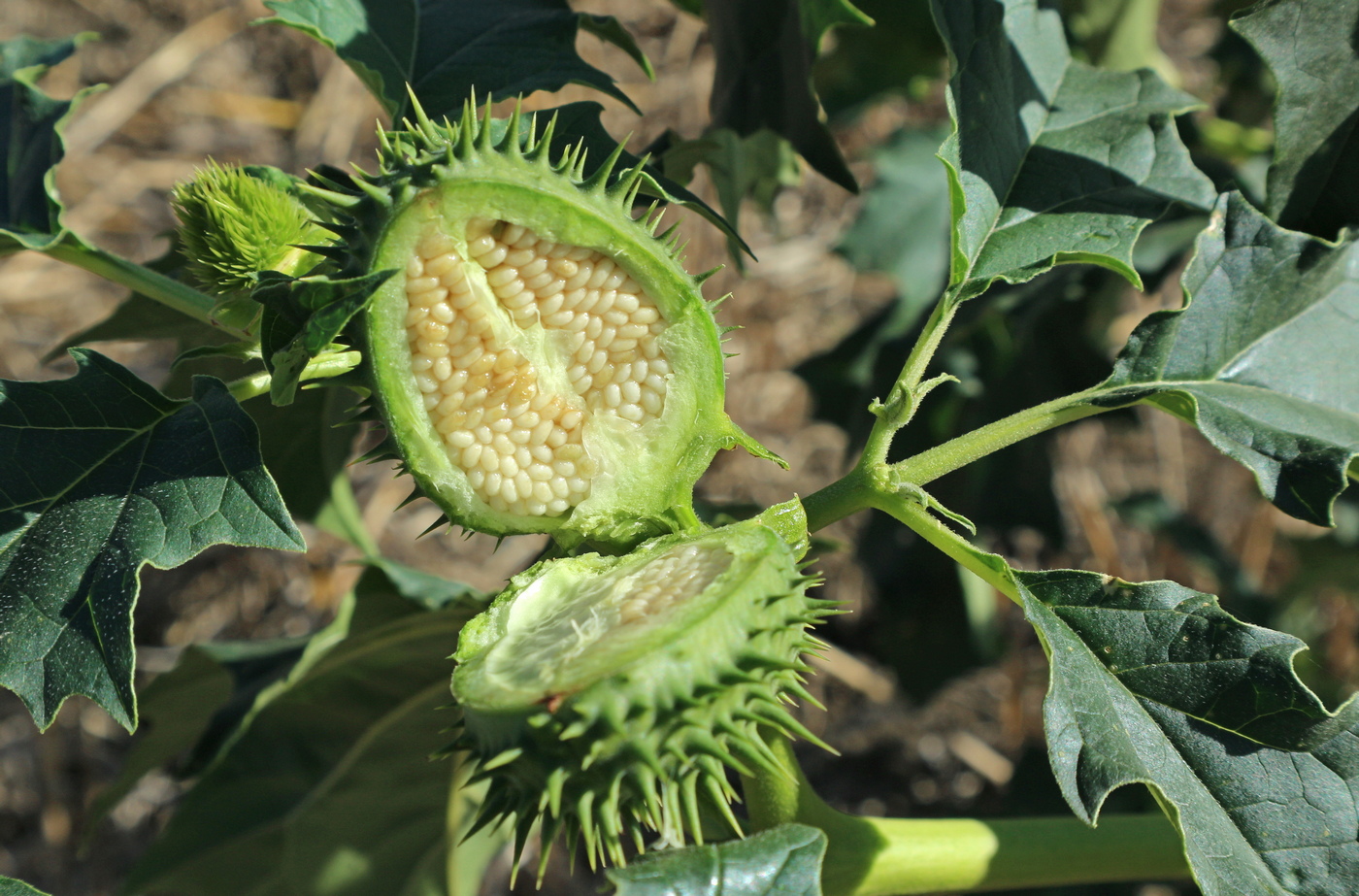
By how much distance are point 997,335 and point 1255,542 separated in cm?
160

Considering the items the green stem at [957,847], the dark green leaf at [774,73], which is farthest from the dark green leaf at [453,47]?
the green stem at [957,847]

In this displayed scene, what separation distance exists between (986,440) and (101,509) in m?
0.90

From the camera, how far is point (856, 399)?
2191 millimetres

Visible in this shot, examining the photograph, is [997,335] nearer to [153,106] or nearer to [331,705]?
[331,705]

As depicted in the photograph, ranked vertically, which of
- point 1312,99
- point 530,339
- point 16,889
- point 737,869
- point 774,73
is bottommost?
point 16,889

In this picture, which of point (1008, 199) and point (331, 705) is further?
point (331, 705)

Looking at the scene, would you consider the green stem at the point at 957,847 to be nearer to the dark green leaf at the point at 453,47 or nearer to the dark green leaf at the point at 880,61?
the dark green leaf at the point at 453,47

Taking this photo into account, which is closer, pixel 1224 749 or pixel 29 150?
pixel 1224 749

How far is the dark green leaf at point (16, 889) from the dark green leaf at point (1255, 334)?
1.26 meters

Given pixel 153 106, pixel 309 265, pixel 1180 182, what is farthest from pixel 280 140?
pixel 1180 182

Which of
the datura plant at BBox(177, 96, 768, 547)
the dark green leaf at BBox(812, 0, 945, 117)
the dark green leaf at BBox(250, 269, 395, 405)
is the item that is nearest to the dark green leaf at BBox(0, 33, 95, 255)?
the datura plant at BBox(177, 96, 768, 547)

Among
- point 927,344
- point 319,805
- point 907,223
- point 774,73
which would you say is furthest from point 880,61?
point 319,805

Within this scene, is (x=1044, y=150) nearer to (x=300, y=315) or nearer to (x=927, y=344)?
(x=927, y=344)

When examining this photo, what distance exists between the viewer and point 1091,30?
6.95 ft
